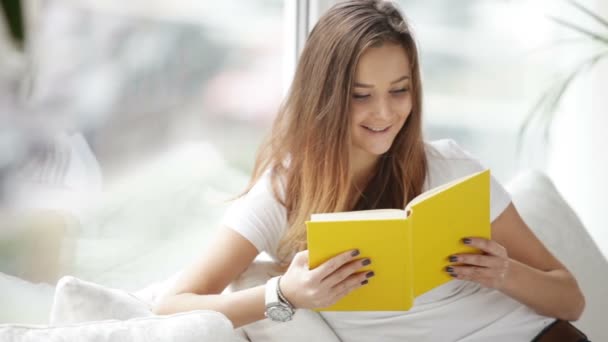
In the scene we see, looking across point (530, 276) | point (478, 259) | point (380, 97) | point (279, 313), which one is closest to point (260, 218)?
point (279, 313)

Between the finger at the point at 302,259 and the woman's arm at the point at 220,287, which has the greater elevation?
the finger at the point at 302,259

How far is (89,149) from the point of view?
1834 mm

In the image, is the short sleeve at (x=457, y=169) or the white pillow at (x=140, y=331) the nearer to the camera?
the white pillow at (x=140, y=331)

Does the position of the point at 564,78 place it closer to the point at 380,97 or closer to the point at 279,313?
the point at 380,97

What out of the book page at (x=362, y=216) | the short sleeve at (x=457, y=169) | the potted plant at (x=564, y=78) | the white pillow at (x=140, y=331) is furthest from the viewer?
the potted plant at (x=564, y=78)

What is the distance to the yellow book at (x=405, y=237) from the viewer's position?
122 centimetres

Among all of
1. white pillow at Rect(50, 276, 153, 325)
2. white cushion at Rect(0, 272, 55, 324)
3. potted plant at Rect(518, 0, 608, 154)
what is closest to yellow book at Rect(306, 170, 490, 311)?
white pillow at Rect(50, 276, 153, 325)

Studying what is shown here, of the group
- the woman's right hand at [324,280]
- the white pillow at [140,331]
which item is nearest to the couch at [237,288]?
the white pillow at [140,331]

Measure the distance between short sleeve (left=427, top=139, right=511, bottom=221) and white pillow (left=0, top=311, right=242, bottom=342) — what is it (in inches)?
27.2

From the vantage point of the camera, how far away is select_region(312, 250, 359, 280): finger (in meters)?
1.24

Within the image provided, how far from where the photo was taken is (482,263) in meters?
1.40

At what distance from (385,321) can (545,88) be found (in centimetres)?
164

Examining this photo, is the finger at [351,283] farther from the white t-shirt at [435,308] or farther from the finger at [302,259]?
the white t-shirt at [435,308]

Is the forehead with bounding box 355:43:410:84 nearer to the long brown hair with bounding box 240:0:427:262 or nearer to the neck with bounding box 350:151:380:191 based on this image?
the long brown hair with bounding box 240:0:427:262
